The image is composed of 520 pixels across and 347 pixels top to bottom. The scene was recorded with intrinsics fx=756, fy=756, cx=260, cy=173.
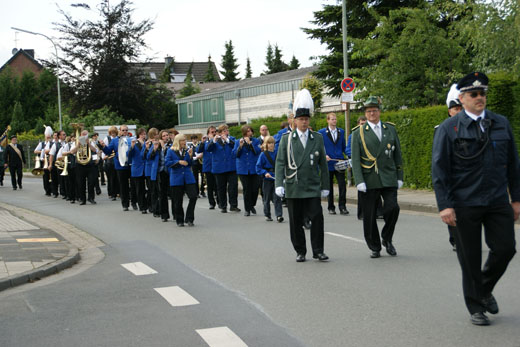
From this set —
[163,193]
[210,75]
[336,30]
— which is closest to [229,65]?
[210,75]

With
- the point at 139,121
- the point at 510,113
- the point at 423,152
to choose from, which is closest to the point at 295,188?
the point at 510,113

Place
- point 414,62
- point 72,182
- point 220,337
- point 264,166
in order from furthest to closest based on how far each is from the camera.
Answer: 1. point 414,62
2. point 72,182
3. point 264,166
4. point 220,337

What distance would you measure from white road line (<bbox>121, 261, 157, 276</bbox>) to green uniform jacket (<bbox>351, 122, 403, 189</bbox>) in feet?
9.05

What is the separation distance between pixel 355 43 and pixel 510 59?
795 cm

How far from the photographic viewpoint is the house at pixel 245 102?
56562 millimetres

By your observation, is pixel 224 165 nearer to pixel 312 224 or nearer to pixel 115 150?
pixel 115 150

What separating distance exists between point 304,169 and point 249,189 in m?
6.73

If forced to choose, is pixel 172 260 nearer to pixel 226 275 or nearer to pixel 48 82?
pixel 226 275

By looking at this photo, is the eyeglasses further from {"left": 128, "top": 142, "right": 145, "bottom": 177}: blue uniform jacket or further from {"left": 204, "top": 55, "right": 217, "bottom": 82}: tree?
{"left": 204, "top": 55, "right": 217, "bottom": 82}: tree

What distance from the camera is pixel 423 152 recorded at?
20.0 meters

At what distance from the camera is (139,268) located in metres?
9.27

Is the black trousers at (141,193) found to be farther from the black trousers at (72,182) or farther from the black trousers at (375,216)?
the black trousers at (375,216)

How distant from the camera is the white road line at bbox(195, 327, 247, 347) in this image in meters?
5.44

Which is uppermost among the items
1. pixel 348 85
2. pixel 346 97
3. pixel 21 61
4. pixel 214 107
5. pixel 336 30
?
pixel 21 61
